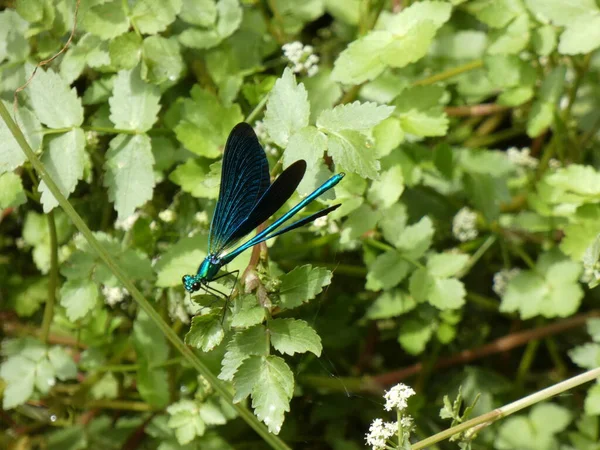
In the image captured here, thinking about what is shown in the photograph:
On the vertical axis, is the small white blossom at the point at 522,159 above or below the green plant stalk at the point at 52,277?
below

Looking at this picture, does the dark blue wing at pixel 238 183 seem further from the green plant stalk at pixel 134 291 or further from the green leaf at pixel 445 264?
the green leaf at pixel 445 264

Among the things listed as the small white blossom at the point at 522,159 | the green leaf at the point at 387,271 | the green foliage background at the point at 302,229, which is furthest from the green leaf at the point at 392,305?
the small white blossom at the point at 522,159

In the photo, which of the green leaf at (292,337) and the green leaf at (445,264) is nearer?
the green leaf at (292,337)

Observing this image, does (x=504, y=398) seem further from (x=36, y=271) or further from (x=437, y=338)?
(x=36, y=271)

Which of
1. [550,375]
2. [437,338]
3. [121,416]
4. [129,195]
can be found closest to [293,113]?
[129,195]

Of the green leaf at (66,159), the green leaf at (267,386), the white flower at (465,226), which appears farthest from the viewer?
the white flower at (465,226)

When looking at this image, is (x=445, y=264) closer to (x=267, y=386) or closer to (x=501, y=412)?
(x=501, y=412)
